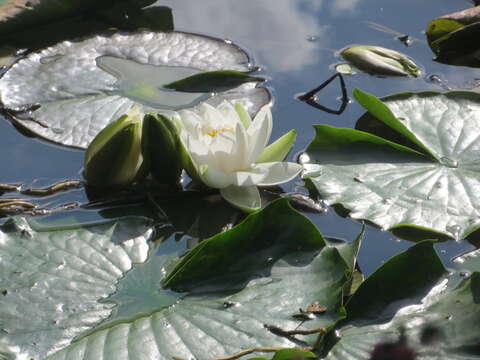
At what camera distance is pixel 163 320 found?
4.58 ft

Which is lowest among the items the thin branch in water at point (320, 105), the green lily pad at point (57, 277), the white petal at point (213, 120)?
the green lily pad at point (57, 277)

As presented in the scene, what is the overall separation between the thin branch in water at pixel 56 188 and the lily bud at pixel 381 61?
1.14 meters

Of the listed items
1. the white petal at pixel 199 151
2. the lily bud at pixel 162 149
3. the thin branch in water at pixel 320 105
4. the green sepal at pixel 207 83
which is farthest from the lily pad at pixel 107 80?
the white petal at pixel 199 151

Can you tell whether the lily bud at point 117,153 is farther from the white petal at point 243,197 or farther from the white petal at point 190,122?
the white petal at point 243,197

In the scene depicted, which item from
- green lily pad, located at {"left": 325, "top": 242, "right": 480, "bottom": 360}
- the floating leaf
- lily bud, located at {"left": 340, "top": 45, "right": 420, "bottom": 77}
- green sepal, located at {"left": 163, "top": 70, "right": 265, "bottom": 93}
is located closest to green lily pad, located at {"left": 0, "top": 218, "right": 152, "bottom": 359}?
green lily pad, located at {"left": 325, "top": 242, "right": 480, "bottom": 360}

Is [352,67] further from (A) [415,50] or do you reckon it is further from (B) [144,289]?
(B) [144,289]

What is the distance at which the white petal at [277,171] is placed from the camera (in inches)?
71.2

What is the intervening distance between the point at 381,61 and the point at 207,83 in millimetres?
633

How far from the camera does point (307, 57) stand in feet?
8.68

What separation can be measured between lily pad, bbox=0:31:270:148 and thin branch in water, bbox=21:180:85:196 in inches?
7.0

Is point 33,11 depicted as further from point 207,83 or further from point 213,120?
point 213,120

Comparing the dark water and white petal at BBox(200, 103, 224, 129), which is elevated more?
white petal at BBox(200, 103, 224, 129)

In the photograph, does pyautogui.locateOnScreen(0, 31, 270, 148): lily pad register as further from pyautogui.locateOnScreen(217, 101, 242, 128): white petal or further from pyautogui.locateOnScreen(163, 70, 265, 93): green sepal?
pyautogui.locateOnScreen(217, 101, 242, 128): white petal

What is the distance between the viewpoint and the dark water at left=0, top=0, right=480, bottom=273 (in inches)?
76.3
